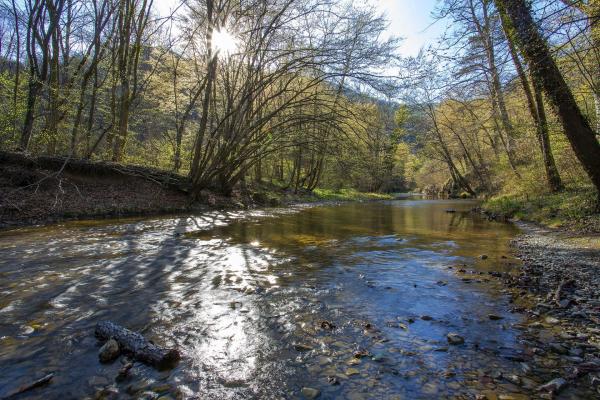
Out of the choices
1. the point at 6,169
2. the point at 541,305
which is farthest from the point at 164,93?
the point at 541,305

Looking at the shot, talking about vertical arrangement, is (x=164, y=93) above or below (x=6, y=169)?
above

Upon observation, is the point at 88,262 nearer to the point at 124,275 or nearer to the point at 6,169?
the point at 124,275

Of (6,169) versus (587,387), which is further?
(6,169)

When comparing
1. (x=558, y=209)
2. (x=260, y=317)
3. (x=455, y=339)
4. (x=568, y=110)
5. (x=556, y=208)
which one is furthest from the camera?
(x=556, y=208)

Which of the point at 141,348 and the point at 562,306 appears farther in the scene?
the point at 562,306

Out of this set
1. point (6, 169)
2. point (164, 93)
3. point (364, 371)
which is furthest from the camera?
point (164, 93)

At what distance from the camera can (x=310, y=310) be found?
4523mm

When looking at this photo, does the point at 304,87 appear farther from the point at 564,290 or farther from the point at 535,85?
the point at 564,290

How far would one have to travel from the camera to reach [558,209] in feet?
39.5

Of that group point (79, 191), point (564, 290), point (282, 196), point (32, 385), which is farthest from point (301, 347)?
point (282, 196)

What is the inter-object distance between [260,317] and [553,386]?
292 centimetres

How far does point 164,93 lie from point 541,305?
21.7 meters

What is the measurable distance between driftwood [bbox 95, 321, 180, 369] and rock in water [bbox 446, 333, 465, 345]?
2771 mm

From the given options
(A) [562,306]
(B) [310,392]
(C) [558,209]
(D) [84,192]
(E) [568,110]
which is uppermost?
(E) [568,110]
